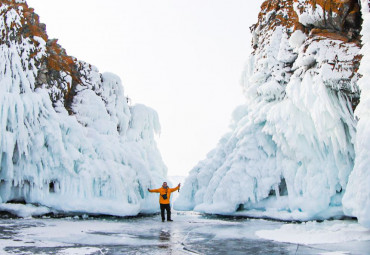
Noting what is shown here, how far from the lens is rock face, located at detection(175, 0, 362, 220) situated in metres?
10.0

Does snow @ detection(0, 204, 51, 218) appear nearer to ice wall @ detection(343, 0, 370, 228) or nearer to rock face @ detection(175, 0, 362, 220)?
rock face @ detection(175, 0, 362, 220)

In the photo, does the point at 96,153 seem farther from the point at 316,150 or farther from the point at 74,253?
the point at 74,253

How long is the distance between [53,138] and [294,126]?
344 inches

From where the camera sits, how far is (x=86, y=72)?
1698 centimetres

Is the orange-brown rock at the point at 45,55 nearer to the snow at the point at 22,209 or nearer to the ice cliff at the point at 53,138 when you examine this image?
the ice cliff at the point at 53,138

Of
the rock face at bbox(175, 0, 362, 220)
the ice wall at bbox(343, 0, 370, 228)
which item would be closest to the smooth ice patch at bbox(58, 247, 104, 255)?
the ice wall at bbox(343, 0, 370, 228)

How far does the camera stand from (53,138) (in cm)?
1213

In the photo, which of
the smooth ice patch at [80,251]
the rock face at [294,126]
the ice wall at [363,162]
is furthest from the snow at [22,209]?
the ice wall at [363,162]

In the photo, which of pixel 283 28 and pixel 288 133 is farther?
pixel 283 28

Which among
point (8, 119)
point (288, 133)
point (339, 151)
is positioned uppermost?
point (8, 119)

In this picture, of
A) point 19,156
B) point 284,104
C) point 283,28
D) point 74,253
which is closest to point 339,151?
point 284,104

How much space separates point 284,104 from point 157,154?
11.6 metres

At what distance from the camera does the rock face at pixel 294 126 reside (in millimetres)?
10016

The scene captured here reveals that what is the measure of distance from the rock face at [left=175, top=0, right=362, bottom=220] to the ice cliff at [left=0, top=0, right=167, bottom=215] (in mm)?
3791
